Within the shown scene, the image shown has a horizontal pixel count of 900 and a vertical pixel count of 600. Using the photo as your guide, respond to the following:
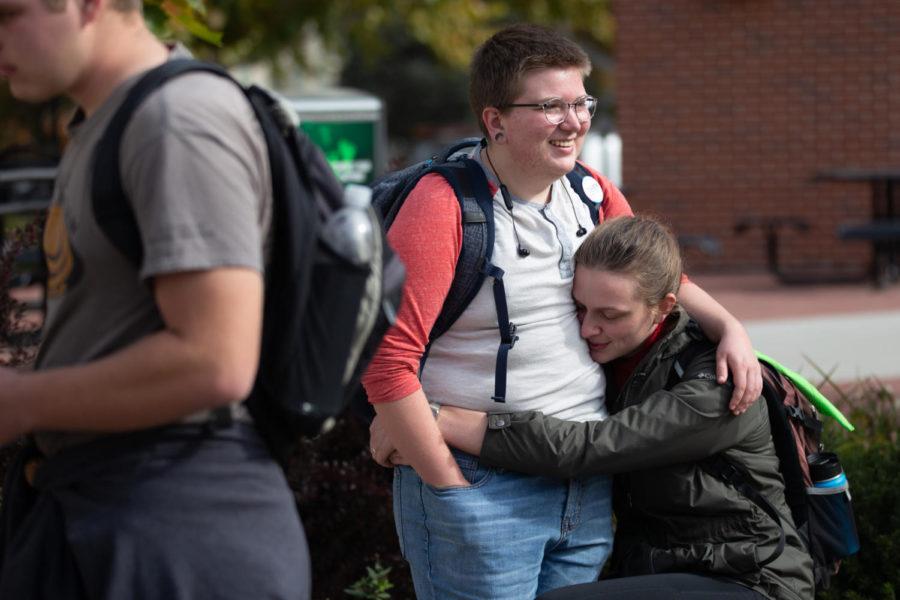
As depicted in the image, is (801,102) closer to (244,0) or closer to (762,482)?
(244,0)

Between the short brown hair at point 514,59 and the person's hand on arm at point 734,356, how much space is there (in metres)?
0.58

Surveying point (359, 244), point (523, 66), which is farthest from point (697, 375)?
point (359, 244)

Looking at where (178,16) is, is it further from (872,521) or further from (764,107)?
(764,107)

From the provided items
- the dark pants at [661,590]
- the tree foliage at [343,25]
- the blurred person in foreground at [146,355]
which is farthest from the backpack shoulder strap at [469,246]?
the tree foliage at [343,25]

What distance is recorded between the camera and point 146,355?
64.9 inches

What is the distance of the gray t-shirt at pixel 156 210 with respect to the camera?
163 cm

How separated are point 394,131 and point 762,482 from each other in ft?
115

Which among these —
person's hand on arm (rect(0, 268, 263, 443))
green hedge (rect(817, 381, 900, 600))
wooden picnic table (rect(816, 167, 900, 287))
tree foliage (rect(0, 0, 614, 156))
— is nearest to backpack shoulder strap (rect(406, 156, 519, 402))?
person's hand on arm (rect(0, 268, 263, 443))

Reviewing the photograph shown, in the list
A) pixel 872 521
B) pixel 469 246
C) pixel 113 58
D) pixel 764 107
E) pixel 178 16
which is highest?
pixel 113 58

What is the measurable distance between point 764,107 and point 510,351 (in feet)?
34.6

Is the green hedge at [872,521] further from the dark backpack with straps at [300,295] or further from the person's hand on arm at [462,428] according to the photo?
the dark backpack with straps at [300,295]

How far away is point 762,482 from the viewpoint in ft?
9.18

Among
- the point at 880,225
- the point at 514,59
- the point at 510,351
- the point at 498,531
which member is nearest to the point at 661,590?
the point at 498,531

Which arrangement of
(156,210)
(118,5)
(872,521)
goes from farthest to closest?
(872,521) → (118,5) → (156,210)
